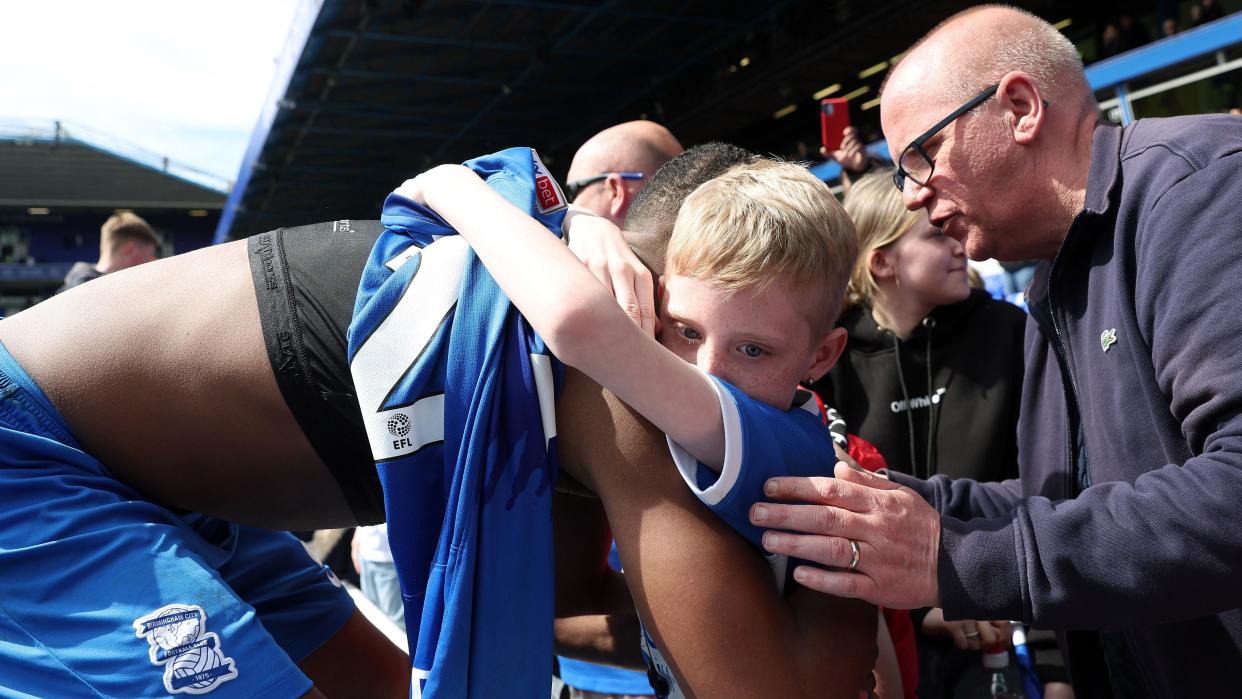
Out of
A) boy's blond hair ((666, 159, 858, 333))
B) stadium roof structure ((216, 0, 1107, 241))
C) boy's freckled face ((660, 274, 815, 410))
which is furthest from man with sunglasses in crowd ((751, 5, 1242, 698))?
stadium roof structure ((216, 0, 1107, 241))

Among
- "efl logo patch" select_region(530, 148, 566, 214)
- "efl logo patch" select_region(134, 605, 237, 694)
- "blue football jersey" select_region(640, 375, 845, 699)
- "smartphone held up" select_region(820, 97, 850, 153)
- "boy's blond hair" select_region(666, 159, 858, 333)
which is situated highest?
"smartphone held up" select_region(820, 97, 850, 153)

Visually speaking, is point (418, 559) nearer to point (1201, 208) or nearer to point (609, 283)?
point (609, 283)

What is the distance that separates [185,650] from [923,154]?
5.95ft

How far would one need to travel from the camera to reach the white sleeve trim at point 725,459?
1.38m

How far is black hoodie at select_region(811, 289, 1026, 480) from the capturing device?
3.03 m

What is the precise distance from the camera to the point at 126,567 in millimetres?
1408

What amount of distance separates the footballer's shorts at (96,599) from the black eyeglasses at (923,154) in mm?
1705

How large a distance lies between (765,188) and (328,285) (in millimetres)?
774

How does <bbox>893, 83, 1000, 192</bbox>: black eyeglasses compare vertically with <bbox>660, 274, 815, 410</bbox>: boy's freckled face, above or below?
above

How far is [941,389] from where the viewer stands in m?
3.10

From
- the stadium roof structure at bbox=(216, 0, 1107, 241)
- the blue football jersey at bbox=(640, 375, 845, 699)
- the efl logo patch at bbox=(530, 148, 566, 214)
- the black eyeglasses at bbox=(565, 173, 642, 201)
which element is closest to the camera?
the blue football jersey at bbox=(640, 375, 845, 699)

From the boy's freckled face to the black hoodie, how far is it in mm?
1626

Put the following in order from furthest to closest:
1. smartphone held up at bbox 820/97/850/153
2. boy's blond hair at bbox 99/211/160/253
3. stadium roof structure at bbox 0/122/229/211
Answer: stadium roof structure at bbox 0/122/229/211 < boy's blond hair at bbox 99/211/160/253 < smartphone held up at bbox 820/97/850/153

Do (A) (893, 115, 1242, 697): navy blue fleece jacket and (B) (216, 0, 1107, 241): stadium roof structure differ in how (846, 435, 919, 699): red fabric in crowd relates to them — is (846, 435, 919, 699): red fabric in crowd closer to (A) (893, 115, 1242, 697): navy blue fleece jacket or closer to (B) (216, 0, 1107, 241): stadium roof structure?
(A) (893, 115, 1242, 697): navy blue fleece jacket
